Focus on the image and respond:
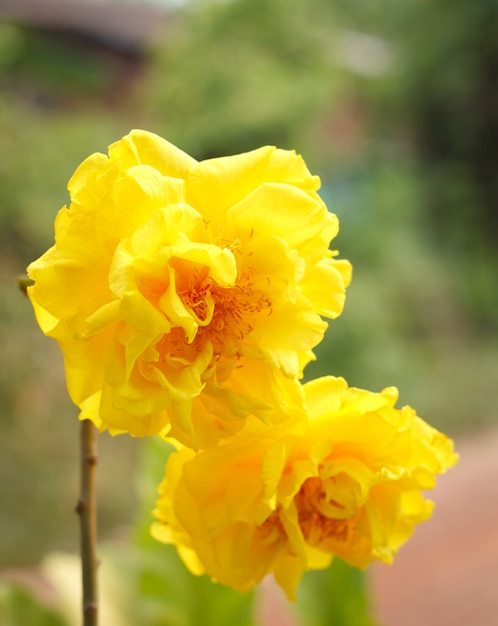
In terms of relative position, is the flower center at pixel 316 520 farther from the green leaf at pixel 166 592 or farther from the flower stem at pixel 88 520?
the green leaf at pixel 166 592

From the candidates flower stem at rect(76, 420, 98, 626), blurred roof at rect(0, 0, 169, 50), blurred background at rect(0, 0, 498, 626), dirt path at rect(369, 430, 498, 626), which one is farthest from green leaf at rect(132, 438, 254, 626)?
blurred roof at rect(0, 0, 169, 50)

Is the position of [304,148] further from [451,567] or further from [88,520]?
[88,520]

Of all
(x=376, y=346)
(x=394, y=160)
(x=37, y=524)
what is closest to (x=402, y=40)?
(x=394, y=160)

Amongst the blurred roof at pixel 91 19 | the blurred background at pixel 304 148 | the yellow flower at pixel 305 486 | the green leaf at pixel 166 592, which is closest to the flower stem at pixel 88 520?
the yellow flower at pixel 305 486

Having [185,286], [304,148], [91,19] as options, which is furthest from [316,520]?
[91,19]

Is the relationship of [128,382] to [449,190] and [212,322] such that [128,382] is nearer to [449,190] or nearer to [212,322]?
[212,322]
